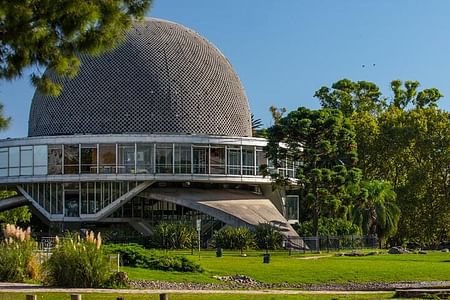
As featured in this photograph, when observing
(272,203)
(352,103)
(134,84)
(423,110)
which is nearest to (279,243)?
(272,203)

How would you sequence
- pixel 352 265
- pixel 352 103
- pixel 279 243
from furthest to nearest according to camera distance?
pixel 352 103 < pixel 279 243 < pixel 352 265

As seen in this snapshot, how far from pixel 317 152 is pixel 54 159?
16634 millimetres

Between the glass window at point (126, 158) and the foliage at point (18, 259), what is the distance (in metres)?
28.1

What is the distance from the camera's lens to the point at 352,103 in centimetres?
7494

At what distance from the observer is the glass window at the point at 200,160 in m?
53.6

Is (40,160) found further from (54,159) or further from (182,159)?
(182,159)

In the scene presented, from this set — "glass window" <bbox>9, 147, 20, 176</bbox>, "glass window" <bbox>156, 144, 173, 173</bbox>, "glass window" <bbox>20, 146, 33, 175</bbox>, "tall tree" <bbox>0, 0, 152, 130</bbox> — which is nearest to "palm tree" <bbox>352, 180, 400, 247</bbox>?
"glass window" <bbox>156, 144, 173, 173</bbox>

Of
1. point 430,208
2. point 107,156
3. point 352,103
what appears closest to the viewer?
point 107,156

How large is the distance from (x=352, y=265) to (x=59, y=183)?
88.6 ft

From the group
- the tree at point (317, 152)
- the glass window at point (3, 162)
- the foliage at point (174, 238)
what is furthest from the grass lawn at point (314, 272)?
the glass window at point (3, 162)

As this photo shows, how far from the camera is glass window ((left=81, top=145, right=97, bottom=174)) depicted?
52.5m

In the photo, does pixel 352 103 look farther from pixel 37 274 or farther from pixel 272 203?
pixel 37 274

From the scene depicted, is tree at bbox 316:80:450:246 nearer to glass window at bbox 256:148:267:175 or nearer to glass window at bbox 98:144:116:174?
glass window at bbox 256:148:267:175

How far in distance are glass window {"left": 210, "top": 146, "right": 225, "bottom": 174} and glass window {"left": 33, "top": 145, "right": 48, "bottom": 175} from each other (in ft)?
34.1
